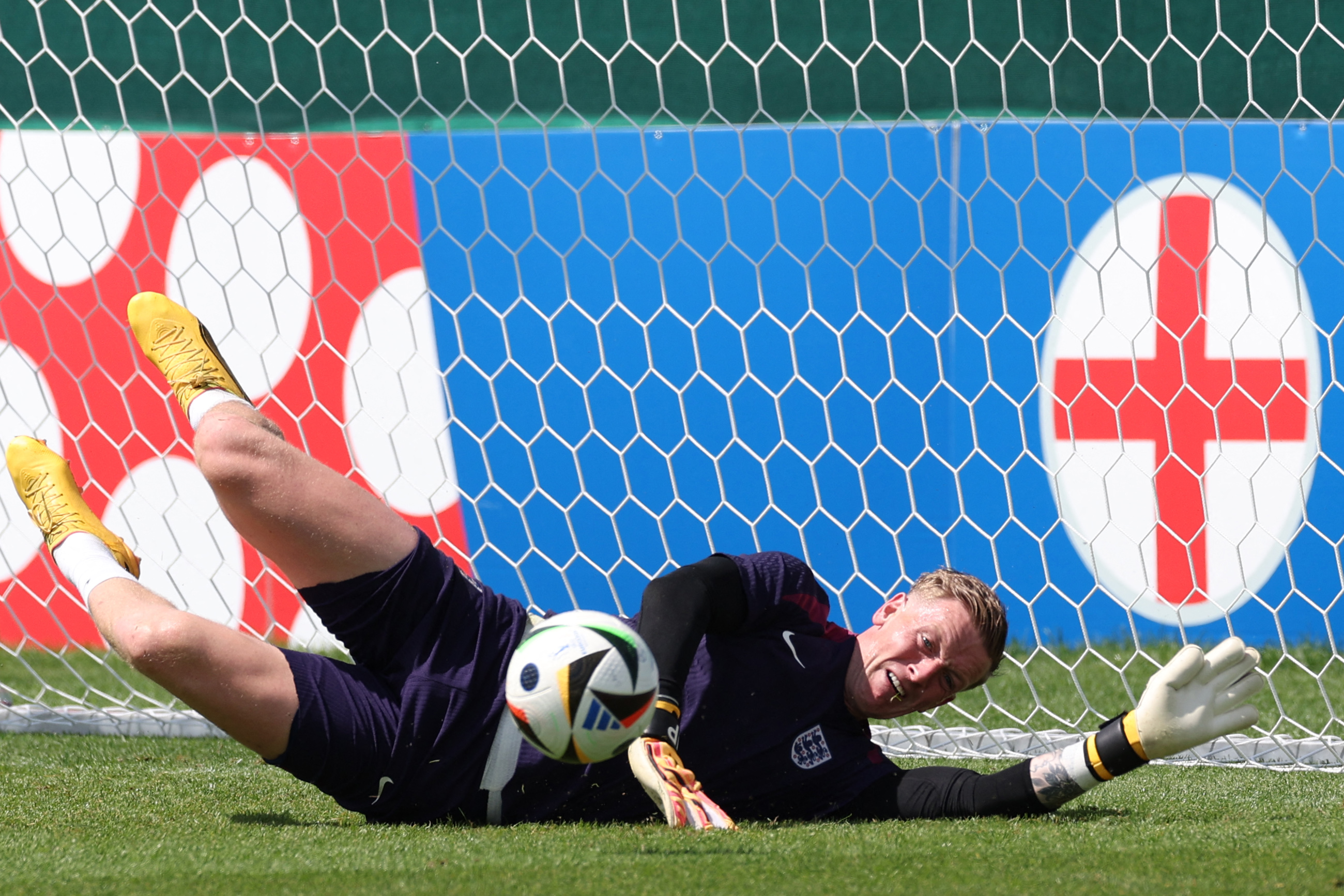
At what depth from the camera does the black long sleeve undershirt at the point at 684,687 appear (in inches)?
88.0

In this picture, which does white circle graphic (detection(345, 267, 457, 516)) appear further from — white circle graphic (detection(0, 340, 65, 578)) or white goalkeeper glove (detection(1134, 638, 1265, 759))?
white goalkeeper glove (detection(1134, 638, 1265, 759))

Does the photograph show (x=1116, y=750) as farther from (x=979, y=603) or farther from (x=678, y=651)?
(x=678, y=651)

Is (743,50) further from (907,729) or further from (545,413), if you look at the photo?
(907,729)

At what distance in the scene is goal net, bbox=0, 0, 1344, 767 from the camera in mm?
4387

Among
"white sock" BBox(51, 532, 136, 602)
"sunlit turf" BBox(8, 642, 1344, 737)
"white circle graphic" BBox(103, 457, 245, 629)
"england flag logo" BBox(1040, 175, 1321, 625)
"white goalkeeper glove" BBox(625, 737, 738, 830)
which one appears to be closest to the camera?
"white goalkeeper glove" BBox(625, 737, 738, 830)

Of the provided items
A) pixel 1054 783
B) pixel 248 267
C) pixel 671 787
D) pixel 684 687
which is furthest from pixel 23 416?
pixel 1054 783

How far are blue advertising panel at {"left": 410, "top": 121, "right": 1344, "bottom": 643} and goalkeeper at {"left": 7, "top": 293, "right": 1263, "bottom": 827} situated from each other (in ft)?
6.79

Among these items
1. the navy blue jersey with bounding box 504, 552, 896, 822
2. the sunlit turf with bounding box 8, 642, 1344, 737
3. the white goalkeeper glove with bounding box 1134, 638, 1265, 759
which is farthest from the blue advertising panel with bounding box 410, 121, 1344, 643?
the white goalkeeper glove with bounding box 1134, 638, 1265, 759

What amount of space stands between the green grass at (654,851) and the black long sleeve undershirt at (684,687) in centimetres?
8

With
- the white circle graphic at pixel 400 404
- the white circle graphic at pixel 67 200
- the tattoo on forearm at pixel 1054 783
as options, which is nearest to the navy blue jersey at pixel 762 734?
the tattoo on forearm at pixel 1054 783

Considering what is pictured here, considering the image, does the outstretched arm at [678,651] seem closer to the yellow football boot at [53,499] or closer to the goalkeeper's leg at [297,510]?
the goalkeeper's leg at [297,510]

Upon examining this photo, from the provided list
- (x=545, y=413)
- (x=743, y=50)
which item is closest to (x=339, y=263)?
(x=545, y=413)

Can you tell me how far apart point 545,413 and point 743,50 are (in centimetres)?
143

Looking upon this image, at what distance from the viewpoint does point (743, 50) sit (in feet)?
15.3
